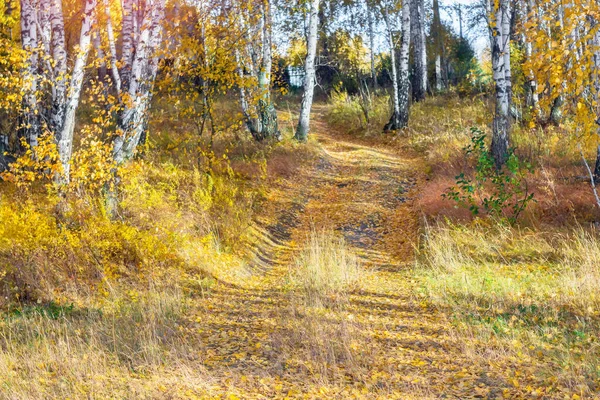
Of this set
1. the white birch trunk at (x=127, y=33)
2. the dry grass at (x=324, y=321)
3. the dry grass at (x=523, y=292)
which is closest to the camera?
the dry grass at (x=523, y=292)

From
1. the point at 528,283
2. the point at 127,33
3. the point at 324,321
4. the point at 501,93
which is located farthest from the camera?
the point at 501,93

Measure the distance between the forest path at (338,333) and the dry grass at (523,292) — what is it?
0.32m

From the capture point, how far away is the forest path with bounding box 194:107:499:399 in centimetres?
489

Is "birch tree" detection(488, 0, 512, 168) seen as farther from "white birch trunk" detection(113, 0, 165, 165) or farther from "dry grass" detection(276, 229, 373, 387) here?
"white birch trunk" detection(113, 0, 165, 165)

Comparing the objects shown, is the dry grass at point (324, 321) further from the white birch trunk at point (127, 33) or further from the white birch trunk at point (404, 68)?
the white birch trunk at point (404, 68)

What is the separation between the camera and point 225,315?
6707mm

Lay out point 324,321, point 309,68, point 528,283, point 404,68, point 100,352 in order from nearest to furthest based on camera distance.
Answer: point 100,352 < point 324,321 < point 528,283 < point 309,68 < point 404,68

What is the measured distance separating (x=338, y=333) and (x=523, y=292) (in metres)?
2.29

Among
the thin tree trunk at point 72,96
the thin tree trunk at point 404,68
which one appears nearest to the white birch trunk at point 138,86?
the thin tree trunk at point 72,96

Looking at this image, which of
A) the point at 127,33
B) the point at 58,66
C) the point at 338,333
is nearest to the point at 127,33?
the point at 127,33

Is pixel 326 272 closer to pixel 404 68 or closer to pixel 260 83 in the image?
pixel 260 83

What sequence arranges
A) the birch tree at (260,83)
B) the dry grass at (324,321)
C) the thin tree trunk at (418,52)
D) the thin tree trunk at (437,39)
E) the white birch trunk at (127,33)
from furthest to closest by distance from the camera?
the thin tree trunk at (437,39), the thin tree trunk at (418,52), the birch tree at (260,83), the white birch trunk at (127,33), the dry grass at (324,321)

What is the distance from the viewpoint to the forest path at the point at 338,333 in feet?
16.0

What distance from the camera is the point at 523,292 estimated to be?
6.49 meters
